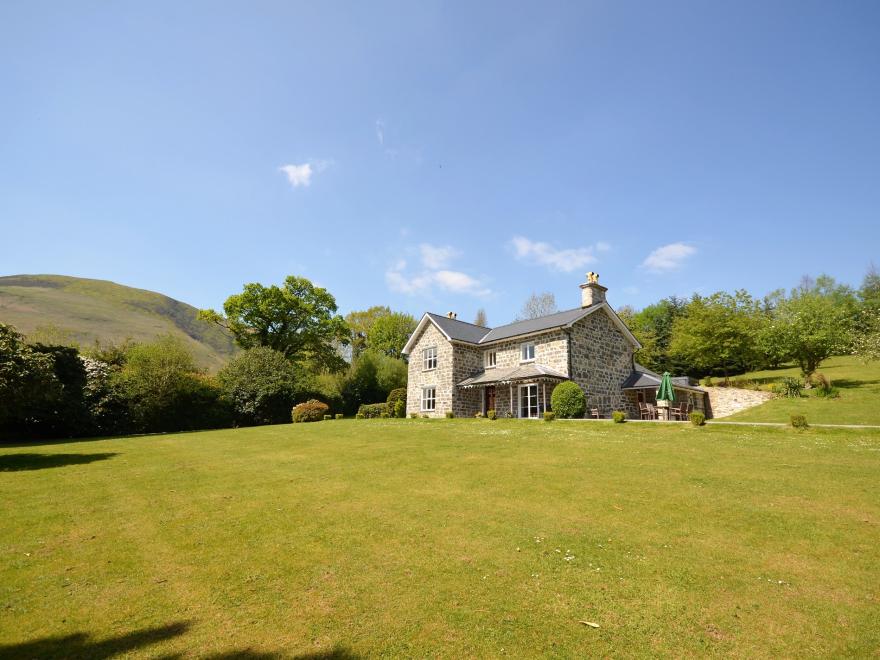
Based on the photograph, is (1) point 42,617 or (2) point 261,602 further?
(2) point 261,602

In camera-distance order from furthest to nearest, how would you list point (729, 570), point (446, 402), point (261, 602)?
point (446, 402) → point (729, 570) → point (261, 602)

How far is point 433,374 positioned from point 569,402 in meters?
12.8

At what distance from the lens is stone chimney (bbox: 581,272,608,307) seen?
30.3 metres

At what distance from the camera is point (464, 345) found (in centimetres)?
3297

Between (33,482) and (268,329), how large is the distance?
36316 mm

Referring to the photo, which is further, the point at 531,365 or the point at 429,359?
the point at 429,359

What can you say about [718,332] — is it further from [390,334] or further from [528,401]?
[390,334]

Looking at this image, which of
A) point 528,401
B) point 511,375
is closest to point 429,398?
point 511,375

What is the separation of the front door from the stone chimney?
721 cm

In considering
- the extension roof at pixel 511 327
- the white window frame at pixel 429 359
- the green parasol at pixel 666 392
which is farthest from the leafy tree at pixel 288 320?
the green parasol at pixel 666 392

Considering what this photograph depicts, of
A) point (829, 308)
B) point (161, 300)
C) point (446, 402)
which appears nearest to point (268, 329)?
point (446, 402)

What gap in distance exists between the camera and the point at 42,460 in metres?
14.7

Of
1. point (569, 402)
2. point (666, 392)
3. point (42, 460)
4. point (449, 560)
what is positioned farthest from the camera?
point (666, 392)

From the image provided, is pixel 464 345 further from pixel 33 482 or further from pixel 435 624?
pixel 435 624
